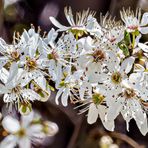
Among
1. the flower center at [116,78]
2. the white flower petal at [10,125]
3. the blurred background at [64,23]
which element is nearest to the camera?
the flower center at [116,78]

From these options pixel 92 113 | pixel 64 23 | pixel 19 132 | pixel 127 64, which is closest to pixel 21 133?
pixel 19 132

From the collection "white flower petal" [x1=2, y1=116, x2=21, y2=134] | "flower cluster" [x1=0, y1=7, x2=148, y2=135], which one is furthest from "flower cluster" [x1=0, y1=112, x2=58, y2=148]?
"flower cluster" [x1=0, y1=7, x2=148, y2=135]

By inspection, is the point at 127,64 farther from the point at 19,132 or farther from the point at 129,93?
the point at 19,132

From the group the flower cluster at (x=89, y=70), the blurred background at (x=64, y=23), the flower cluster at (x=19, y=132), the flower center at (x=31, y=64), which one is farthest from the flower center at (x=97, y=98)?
the blurred background at (x=64, y=23)

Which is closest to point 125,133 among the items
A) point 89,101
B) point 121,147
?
point 121,147

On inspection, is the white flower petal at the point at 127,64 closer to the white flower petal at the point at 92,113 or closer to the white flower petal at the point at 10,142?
the white flower petal at the point at 92,113

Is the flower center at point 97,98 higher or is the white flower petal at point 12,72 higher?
the white flower petal at point 12,72
